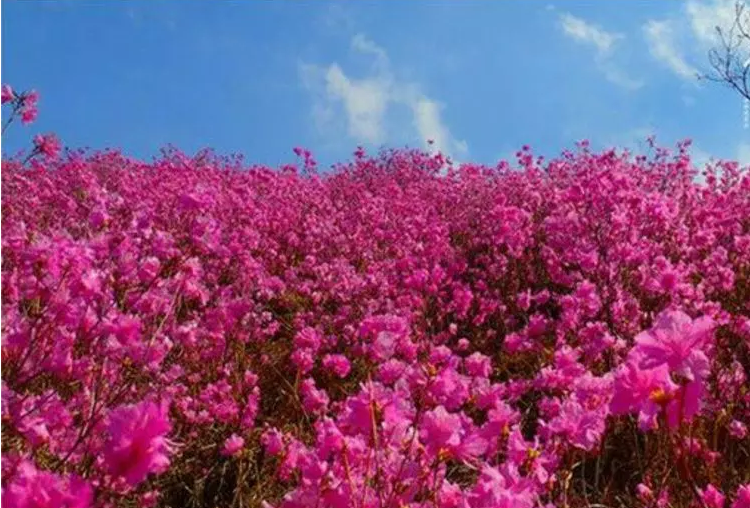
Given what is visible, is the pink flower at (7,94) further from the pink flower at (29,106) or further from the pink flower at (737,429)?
the pink flower at (737,429)

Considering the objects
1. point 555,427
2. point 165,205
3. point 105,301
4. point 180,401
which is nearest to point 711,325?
point 555,427

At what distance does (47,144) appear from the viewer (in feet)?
16.4

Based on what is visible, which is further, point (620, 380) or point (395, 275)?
point (395, 275)

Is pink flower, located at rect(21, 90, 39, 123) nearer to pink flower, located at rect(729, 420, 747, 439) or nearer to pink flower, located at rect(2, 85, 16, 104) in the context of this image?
pink flower, located at rect(2, 85, 16, 104)

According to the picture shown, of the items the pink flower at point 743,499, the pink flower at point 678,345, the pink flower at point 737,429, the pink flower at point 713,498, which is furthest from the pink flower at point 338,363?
the pink flower at point 678,345

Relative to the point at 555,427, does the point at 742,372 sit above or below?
above

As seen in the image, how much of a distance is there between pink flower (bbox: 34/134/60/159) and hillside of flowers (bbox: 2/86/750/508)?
0.7 inches

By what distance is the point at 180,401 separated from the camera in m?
4.55

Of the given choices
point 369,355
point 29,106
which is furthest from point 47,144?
point 369,355

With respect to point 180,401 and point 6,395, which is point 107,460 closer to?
point 6,395

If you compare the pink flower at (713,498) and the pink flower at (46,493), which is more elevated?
the pink flower at (713,498)

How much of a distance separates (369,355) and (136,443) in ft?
9.09

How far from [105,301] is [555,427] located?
57.4 inches

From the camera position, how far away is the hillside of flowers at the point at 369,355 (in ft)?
7.18
